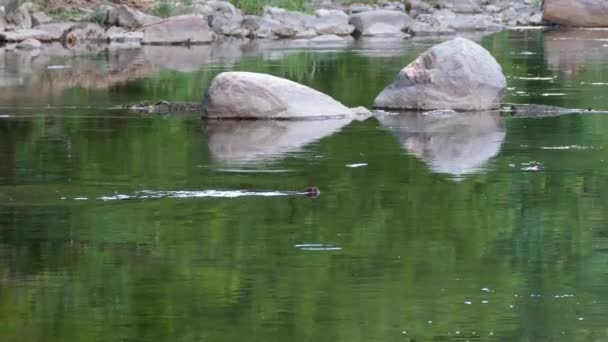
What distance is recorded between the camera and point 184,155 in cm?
1536

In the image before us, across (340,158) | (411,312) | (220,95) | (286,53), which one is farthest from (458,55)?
(286,53)

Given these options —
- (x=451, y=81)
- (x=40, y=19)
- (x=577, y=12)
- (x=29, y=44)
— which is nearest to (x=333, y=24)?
(x=577, y=12)

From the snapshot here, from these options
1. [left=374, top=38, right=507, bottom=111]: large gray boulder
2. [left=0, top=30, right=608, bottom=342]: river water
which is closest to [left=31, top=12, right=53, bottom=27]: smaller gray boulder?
[left=0, top=30, right=608, bottom=342]: river water

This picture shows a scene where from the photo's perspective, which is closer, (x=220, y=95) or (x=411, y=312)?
(x=411, y=312)

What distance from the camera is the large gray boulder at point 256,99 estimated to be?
715 inches

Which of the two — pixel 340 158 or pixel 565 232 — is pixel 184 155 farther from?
pixel 565 232

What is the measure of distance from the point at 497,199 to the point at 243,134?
520 cm

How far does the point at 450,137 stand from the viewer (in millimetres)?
16797

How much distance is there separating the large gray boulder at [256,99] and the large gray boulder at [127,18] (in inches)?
847

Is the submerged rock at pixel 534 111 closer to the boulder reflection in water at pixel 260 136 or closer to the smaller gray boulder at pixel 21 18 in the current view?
the boulder reflection in water at pixel 260 136

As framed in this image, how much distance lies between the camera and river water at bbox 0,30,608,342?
330 inches

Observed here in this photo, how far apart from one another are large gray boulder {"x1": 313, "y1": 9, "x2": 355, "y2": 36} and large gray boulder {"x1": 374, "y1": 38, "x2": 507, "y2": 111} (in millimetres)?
22002

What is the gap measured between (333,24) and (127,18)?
17.8 ft

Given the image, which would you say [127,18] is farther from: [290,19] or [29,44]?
[290,19]
